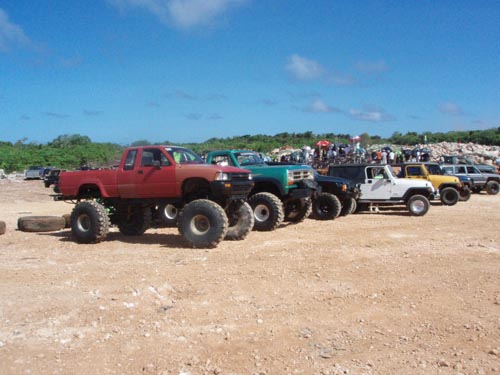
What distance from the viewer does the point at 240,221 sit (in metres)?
10.2

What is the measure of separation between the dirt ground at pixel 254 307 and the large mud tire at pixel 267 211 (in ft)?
4.69

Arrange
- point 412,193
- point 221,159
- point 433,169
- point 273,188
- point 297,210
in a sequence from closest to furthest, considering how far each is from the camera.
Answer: point 273,188, point 221,159, point 297,210, point 412,193, point 433,169

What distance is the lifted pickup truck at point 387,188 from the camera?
15054 millimetres

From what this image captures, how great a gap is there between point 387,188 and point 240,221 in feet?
23.0

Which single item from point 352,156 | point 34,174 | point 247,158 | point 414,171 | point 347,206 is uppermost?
point 352,156

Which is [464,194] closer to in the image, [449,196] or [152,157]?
[449,196]

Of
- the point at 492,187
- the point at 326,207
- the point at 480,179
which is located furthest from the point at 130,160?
the point at 492,187

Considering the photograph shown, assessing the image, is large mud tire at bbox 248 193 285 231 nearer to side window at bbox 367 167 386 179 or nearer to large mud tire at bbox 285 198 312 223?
large mud tire at bbox 285 198 312 223

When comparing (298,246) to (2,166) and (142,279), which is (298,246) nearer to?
(142,279)

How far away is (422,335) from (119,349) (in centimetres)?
295

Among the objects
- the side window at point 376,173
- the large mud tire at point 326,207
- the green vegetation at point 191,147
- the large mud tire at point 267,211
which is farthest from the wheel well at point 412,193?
the green vegetation at point 191,147

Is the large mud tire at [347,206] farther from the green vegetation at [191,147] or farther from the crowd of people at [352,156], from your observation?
the green vegetation at [191,147]

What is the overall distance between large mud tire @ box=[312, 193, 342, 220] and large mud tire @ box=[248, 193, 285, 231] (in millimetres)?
2663

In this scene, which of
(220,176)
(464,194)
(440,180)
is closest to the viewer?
(220,176)
